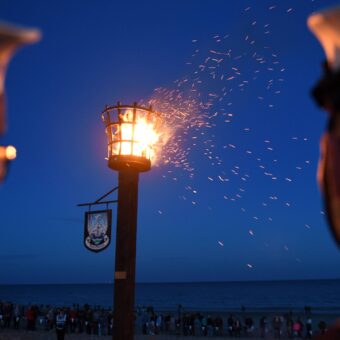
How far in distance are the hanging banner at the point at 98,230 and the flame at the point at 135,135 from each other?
1874 mm

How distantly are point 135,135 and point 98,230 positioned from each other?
2432 mm

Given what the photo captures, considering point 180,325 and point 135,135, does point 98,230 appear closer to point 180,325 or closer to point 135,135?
point 135,135

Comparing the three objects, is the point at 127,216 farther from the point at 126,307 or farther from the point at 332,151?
the point at 332,151

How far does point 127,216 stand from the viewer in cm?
852

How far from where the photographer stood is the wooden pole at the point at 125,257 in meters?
8.25

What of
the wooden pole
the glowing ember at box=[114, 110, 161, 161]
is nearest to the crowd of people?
the wooden pole

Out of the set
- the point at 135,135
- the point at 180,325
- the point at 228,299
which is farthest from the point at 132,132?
the point at 228,299

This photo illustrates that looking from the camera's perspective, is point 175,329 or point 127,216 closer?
point 127,216

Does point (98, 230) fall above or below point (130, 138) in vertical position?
below

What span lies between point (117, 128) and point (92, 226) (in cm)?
241

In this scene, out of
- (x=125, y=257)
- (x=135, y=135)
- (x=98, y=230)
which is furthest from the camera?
(x=98, y=230)

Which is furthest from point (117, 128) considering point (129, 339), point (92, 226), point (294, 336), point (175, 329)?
point (175, 329)

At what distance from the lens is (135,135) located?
28.5ft

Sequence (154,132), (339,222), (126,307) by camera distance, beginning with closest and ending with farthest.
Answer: (339,222)
(126,307)
(154,132)
